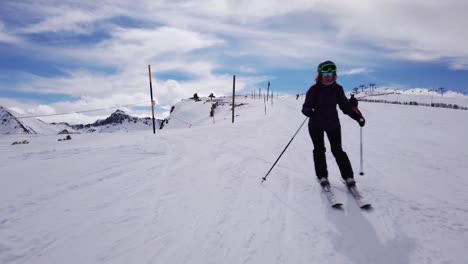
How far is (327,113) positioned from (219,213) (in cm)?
264

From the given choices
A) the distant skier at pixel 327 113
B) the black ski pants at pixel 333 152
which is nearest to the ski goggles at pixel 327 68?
the distant skier at pixel 327 113

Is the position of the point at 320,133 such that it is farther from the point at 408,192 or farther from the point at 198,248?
the point at 198,248

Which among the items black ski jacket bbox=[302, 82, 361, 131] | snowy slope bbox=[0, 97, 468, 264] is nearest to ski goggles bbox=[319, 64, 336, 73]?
black ski jacket bbox=[302, 82, 361, 131]

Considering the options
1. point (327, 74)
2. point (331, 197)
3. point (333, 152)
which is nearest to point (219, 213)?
point (331, 197)

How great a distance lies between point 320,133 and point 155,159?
4394mm

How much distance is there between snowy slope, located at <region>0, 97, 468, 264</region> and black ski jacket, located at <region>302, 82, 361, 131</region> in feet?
4.13

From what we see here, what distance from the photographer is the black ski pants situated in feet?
15.6

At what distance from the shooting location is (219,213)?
12.4ft

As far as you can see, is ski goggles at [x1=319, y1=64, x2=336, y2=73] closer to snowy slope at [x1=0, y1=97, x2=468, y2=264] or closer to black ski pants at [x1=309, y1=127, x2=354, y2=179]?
black ski pants at [x1=309, y1=127, x2=354, y2=179]

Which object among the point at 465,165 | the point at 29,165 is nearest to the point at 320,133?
the point at 465,165

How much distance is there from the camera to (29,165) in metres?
6.15

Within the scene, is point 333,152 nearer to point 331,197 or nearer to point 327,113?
point 327,113

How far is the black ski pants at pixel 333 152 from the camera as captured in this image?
15.6 ft

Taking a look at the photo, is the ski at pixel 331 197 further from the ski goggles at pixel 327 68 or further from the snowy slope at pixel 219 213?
the ski goggles at pixel 327 68
